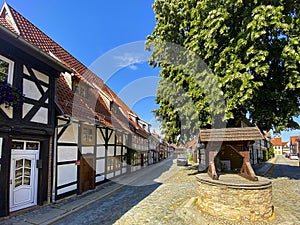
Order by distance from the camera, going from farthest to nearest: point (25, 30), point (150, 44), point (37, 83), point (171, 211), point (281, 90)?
point (150, 44), point (281, 90), point (25, 30), point (37, 83), point (171, 211)

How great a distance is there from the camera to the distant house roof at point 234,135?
7.19 m

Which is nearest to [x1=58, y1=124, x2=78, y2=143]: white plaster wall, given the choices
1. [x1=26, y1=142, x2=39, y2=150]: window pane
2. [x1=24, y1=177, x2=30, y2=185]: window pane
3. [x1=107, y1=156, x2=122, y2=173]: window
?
[x1=26, y1=142, x2=39, y2=150]: window pane

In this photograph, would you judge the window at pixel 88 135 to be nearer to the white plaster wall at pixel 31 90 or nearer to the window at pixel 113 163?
the window at pixel 113 163

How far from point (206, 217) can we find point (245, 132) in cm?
324

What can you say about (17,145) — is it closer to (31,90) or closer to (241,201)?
(31,90)

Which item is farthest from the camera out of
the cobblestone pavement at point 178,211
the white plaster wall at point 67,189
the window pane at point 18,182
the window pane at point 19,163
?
the white plaster wall at point 67,189

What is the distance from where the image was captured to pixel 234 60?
9.30 m

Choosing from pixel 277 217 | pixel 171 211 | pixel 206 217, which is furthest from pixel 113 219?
pixel 277 217

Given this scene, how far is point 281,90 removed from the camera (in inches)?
402

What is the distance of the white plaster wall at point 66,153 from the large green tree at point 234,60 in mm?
5873

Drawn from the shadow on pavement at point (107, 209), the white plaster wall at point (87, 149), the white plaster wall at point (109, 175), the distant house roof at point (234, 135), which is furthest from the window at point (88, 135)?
the distant house roof at point (234, 135)

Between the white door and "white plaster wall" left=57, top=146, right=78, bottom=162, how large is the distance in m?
0.92

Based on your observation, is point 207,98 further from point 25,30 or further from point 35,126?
point 25,30

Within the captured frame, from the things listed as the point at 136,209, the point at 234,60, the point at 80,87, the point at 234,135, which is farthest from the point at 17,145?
the point at 234,60
